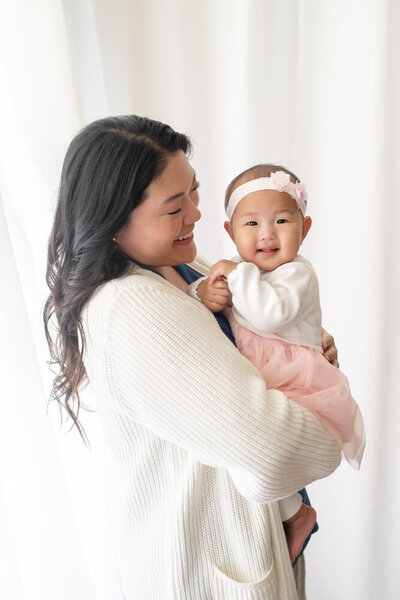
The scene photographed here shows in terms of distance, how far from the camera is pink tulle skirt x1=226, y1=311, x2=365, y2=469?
3.34ft

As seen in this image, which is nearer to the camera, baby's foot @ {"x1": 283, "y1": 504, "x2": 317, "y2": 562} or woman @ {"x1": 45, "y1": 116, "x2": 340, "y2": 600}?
woman @ {"x1": 45, "y1": 116, "x2": 340, "y2": 600}

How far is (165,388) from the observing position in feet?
2.93

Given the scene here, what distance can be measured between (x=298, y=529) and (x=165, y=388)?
48cm

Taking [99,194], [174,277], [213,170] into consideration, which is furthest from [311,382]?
[213,170]

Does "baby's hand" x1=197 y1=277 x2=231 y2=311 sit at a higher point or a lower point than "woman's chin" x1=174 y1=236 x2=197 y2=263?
lower

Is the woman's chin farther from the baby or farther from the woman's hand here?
the woman's hand

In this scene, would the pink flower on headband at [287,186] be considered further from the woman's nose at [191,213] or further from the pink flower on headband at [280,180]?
the woman's nose at [191,213]

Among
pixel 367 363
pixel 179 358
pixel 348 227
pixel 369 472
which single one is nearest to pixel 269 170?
pixel 179 358

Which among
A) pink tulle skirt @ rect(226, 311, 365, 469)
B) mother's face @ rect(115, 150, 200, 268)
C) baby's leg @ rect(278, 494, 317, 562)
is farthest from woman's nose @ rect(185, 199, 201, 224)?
baby's leg @ rect(278, 494, 317, 562)

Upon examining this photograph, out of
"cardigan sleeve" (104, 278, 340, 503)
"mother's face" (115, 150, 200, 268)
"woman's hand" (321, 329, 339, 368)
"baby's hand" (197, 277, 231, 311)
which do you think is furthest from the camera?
"woman's hand" (321, 329, 339, 368)

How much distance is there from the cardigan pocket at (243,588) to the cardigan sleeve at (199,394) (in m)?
0.21

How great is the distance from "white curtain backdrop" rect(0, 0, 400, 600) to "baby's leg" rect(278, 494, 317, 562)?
657 mm

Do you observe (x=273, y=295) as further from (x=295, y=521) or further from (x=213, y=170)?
(x=213, y=170)

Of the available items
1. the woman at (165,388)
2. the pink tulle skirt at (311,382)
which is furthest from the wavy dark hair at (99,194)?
the pink tulle skirt at (311,382)
